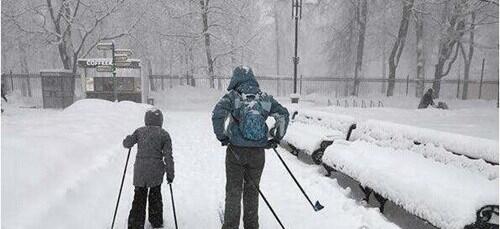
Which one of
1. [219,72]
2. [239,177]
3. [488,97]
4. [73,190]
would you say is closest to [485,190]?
[239,177]

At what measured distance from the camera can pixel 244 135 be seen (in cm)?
462

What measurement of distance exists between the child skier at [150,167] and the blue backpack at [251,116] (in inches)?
39.1

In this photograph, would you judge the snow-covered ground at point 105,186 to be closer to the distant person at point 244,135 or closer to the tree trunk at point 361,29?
the distant person at point 244,135

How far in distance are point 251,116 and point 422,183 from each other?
2.16 m

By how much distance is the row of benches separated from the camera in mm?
4086

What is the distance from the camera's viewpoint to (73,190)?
18.0 ft

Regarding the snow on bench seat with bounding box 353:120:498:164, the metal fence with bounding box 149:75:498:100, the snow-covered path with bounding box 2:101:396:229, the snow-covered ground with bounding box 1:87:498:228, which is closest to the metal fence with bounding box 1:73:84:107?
the metal fence with bounding box 149:75:498:100

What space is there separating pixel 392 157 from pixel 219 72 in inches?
1101

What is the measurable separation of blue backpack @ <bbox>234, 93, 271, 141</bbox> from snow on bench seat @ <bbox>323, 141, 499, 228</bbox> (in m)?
1.83

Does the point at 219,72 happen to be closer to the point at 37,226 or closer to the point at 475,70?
Answer: the point at 37,226

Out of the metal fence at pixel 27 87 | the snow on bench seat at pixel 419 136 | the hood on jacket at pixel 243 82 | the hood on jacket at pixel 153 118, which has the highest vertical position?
the hood on jacket at pixel 243 82

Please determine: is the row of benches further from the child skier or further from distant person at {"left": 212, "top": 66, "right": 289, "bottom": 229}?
the child skier

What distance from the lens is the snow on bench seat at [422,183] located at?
416 cm

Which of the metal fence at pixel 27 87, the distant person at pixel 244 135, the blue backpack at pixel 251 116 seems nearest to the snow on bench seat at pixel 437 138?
the distant person at pixel 244 135
